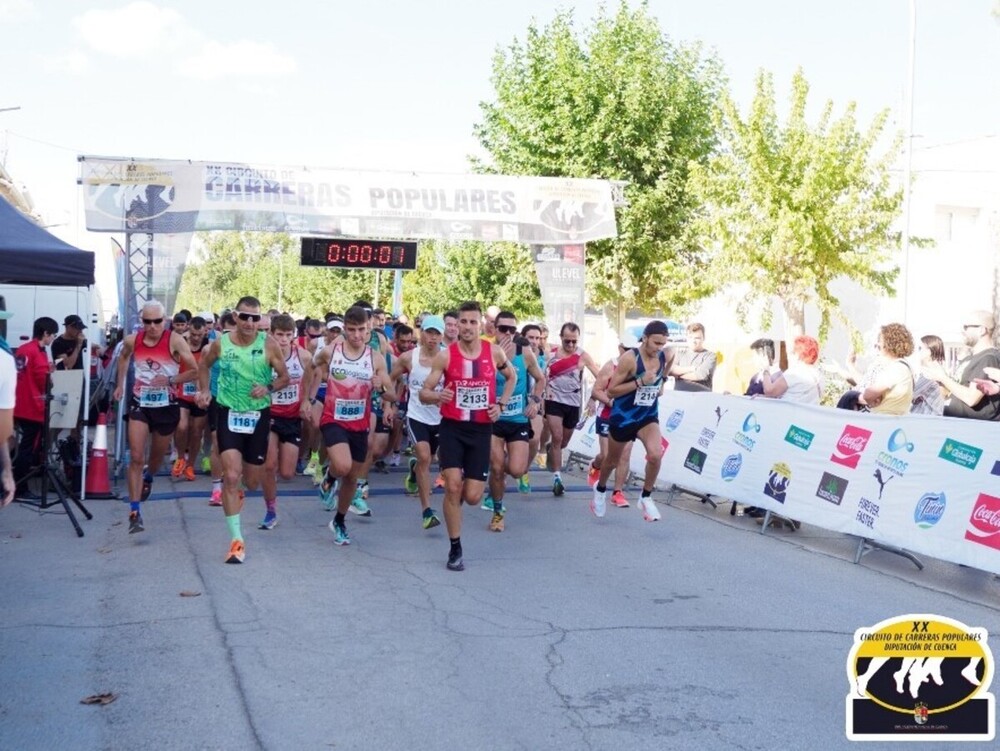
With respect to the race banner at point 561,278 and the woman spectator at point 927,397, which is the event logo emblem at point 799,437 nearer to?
the woman spectator at point 927,397

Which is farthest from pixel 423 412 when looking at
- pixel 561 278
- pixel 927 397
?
pixel 561 278

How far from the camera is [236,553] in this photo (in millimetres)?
9258

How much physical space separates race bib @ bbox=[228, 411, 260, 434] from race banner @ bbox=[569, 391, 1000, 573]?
5.17 metres

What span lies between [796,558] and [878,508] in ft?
2.69

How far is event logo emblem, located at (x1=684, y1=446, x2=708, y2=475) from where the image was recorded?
1325 cm

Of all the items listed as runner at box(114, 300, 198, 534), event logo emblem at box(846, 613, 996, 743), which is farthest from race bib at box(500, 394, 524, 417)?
event logo emblem at box(846, 613, 996, 743)

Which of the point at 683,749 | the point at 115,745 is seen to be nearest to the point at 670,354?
the point at 683,749

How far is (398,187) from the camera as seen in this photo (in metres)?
19.7

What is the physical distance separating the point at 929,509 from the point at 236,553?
5553 mm

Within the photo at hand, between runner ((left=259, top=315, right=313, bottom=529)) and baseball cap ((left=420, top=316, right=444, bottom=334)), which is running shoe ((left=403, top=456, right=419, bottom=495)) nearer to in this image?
runner ((left=259, top=315, right=313, bottom=529))

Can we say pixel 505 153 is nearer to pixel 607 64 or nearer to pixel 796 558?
pixel 607 64

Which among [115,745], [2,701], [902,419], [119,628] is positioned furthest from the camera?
[902,419]

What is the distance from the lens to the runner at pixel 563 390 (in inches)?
559

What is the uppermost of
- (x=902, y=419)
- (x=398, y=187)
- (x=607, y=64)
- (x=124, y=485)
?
(x=607, y=64)
